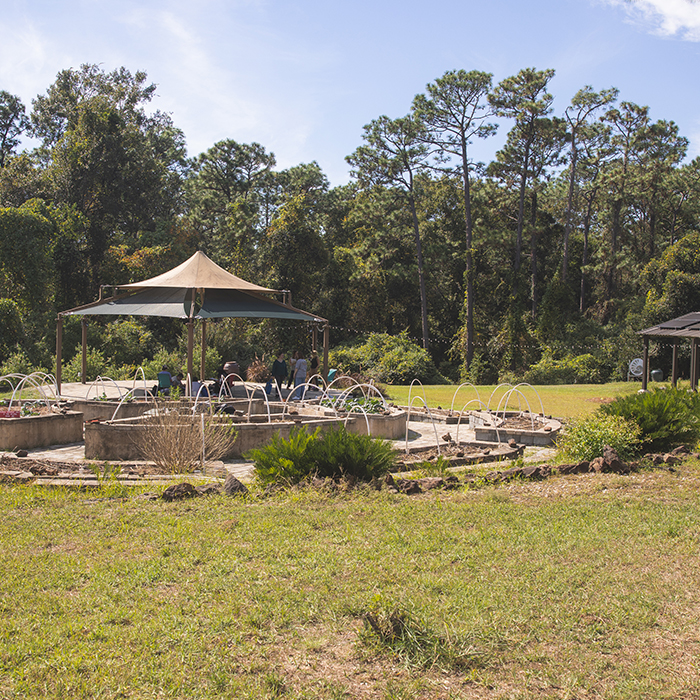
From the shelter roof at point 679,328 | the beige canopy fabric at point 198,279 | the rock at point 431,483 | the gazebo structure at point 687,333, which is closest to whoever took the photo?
the rock at point 431,483

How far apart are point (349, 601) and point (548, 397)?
54.2ft

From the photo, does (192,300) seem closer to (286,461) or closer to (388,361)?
(286,461)

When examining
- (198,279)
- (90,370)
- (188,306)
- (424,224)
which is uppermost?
(424,224)

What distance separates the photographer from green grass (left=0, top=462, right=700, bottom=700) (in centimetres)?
288

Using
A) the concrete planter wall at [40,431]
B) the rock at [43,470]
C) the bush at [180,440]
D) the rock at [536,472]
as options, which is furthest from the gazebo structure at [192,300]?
the rock at [536,472]

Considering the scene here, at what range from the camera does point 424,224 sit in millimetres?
36438

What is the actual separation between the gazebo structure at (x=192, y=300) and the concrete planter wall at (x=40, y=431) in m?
3.94

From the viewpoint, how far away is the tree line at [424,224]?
31.1m

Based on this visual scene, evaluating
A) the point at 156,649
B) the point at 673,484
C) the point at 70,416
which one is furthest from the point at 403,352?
the point at 156,649

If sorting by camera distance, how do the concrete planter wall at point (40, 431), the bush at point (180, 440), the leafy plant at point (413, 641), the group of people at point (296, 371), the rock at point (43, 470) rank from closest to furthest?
the leafy plant at point (413, 641) < the rock at point (43, 470) < the bush at point (180, 440) < the concrete planter wall at point (40, 431) < the group of people at point (296, 371)

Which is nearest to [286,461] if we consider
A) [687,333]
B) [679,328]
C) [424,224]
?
[687,333]

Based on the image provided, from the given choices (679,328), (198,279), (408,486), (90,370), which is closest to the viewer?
(408,486)

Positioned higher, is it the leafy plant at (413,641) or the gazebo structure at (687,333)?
the gazebo structure at (687,333)

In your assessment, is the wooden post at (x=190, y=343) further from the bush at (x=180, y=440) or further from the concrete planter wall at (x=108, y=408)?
the bush at (x=180, y=440)
